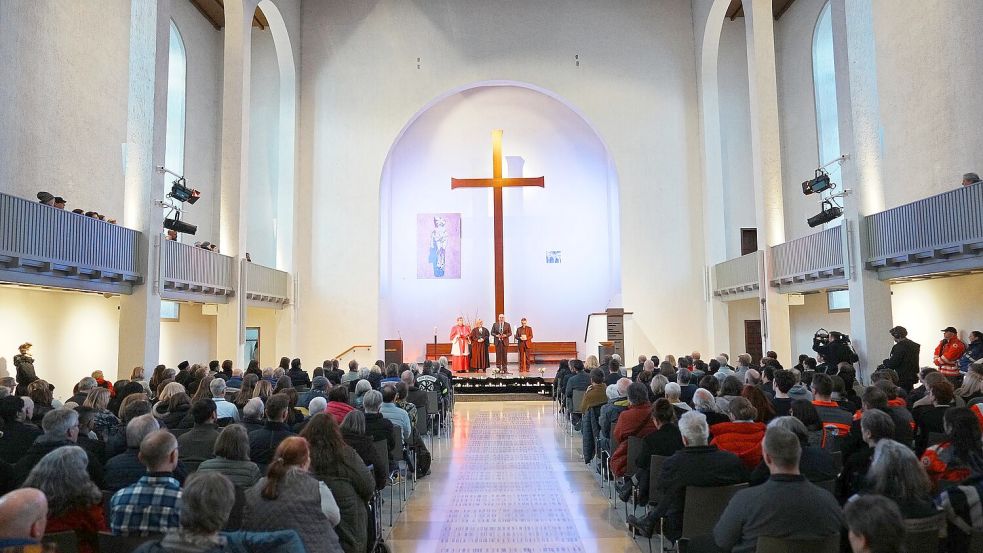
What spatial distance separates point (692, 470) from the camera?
380 cm

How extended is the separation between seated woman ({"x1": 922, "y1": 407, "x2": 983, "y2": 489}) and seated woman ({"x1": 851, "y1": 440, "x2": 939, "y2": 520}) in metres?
0.62

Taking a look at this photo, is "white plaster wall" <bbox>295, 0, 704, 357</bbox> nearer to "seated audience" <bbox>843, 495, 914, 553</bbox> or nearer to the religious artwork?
the religious artwork

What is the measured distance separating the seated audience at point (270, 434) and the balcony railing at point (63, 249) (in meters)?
5.38

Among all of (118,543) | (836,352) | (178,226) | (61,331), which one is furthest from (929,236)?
(61,331)

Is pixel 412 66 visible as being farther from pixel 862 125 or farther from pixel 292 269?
pixel 862 125

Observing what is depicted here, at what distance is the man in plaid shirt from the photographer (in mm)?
2873

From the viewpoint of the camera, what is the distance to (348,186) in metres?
17.8

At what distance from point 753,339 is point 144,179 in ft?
46.4

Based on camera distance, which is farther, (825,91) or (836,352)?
(825,91)

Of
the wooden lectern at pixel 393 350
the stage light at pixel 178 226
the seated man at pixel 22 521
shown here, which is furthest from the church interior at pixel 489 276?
the stage light at pixel 178 226

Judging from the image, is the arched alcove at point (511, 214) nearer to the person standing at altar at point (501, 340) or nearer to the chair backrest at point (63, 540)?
the person standing at altar at point (501, 340)

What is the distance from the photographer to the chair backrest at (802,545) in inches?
104

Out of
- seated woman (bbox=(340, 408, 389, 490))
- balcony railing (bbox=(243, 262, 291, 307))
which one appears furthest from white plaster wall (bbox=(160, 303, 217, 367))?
seated woman (bbox=(340, 408, 389, 490))

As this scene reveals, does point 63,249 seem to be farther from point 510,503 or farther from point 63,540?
point 63,540
